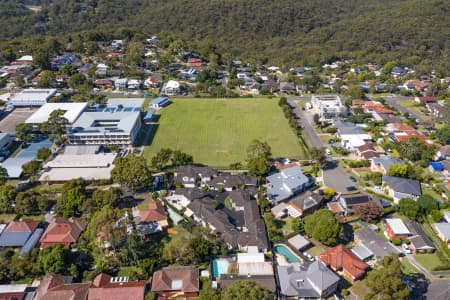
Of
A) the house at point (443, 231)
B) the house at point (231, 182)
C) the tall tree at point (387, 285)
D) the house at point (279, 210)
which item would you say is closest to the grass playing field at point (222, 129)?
the house at point (231, 182)

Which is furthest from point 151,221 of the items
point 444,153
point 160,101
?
point 444,153

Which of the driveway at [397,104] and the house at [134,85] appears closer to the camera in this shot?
the driveway at [397,104]

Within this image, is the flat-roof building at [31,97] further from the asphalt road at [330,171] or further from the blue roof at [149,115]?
the asphalt road at [330,171]

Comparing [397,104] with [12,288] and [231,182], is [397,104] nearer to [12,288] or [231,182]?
[231,182]

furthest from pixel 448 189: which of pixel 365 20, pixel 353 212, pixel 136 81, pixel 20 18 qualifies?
pixel 20 18

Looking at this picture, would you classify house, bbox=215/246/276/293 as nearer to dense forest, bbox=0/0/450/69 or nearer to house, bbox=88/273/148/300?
house, bbox=88/273/148/300

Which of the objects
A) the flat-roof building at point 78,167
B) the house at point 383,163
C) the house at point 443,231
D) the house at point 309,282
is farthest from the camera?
the house at point 383,163
